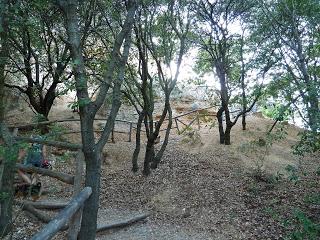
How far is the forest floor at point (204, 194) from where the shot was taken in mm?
7895

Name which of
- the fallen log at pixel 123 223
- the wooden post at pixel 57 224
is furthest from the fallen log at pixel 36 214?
the wooden post at pixel 57 224

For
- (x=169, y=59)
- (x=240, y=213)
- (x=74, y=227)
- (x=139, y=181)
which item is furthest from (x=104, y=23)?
(x=74, y=227)

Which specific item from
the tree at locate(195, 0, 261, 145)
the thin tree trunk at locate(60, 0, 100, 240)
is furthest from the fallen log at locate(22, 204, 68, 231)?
the tree at locate(195, 0, 261, 145)

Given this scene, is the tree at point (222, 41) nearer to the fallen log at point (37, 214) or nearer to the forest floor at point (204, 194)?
the forest floor at point (204, 194)

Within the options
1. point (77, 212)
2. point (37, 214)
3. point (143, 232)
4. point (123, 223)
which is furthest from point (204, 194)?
point (77, 212)

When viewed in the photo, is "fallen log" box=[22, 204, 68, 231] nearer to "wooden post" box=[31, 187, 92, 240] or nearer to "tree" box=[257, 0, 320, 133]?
"wooden post" box=[31, 187, 92, 240]

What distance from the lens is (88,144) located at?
17.2 feet

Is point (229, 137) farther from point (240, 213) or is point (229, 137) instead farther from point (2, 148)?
point (2, 148)

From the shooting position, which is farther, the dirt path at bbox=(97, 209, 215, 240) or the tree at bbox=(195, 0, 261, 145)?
the tree at bbox=(195, 0, 261, 145)

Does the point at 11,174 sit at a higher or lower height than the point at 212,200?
higher

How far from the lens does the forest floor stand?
7.89 m

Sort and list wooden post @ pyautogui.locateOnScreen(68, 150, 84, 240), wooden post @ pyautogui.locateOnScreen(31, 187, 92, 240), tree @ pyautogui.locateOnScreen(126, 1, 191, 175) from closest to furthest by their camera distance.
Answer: wooden post @ pyautogui.locateOnScreen(31, 187, 92, 240) → wooden post @ pyautogui.locateOnScreen(68, 150, 84, 240) → tree @ pyautogui.locateOnScreen(126, 1, 191, 175)

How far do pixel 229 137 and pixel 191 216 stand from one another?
6.64m

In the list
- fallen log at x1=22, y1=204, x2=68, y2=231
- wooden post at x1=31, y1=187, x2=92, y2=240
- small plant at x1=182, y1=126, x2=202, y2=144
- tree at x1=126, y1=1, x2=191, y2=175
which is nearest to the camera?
wooden post at x1=31, y1=187, x2=92, y2=240
